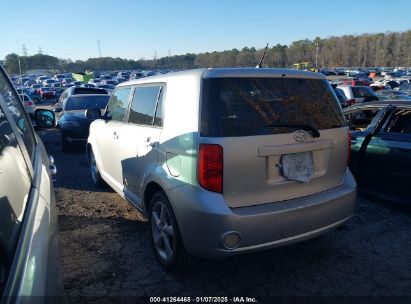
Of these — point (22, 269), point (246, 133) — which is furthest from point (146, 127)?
point (22, 269)

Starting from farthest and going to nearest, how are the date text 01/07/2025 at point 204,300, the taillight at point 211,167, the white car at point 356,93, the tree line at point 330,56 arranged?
the tree line at point 330,56 → the white car at point 356,93 → the date text 01/07/2025 at point 204,300 → the taillight at point 211,167

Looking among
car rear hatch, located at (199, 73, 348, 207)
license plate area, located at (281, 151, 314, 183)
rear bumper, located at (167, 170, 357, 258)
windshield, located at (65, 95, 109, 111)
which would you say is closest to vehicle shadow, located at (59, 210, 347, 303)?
rear bumper, located at (167, 170, 357, 258)

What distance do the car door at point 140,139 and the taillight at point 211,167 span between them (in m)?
0.73

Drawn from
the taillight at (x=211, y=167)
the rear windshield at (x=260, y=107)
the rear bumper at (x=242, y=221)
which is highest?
the rear windshield at (x=260, y=107)

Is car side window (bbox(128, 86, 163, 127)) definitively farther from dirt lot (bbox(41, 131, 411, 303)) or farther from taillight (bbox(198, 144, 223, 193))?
dirt lot (bbox(41, 131, 411, 303))

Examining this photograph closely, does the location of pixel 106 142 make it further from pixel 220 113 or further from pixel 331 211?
pixel 331 211

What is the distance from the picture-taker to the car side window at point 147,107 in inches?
135

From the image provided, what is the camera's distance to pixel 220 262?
11.3 ft

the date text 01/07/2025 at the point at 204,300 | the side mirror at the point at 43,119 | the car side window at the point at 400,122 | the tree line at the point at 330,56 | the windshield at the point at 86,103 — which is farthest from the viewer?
the tree line at the point at 330,56

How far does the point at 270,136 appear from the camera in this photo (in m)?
2.78

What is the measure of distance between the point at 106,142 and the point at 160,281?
7.63 feet

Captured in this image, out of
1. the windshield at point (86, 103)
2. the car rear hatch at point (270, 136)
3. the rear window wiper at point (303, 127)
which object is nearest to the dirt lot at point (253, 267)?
the car rear hatch at point (270, 136)

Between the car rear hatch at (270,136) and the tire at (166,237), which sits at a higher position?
the car rear hatch at (270,136)

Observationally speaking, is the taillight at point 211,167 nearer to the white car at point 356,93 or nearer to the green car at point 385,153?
the green car at point 385,153
